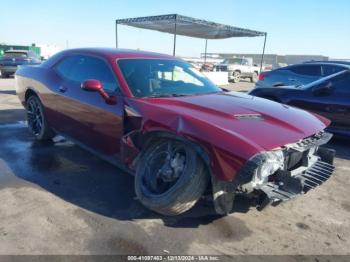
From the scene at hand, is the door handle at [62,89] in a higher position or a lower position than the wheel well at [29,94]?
higher

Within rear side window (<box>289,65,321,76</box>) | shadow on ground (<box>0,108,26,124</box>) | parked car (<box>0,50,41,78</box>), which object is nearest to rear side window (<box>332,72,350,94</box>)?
rear side window (<box>289,65,321,76</box>)

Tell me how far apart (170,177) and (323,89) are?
13.9ft

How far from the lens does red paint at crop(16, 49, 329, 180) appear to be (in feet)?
9.53

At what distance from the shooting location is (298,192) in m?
3.04

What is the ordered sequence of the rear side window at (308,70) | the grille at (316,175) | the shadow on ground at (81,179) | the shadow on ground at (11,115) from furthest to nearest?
the rear side window at (308,70), the shadow on ground at (11,115), the shadow on ground at (81,179), the grille at (316,175)

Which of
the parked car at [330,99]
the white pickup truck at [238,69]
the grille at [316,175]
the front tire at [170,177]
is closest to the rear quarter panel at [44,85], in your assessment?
the front tire at [170,177]

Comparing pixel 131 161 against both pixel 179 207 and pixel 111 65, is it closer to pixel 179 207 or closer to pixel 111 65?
pixel 179 207

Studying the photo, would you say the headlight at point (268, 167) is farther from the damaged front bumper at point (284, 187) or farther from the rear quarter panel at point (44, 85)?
the rear quarter panel at point (44, 85)

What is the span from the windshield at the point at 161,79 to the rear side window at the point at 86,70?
0.60 feet

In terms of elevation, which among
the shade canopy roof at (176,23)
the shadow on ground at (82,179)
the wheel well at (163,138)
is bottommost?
the shadow on ground at (82,179)

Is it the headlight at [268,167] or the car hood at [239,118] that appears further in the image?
the car hood at [239,118]

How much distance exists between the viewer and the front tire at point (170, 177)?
10.2ft

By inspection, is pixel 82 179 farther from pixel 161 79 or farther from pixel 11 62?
pixel 11 62

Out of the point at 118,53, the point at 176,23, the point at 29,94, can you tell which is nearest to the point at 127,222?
the point at 118,53
